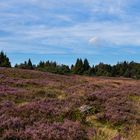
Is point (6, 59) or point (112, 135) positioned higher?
point (6, 59)

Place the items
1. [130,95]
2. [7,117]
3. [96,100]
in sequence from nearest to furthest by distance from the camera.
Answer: [7,117], [96,100], [130,95]

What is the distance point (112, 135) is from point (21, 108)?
5062mm

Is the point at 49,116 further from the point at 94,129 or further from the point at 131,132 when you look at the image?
the point at 131,132

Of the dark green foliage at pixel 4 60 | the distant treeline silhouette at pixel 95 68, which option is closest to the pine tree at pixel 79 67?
the distant treeline silhouette at pixel 95 68

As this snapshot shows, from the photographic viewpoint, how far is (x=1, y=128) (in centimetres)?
1334

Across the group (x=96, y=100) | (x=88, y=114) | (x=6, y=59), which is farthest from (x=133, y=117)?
(x=6, y=59)

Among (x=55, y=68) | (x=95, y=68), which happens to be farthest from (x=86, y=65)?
(x=55, y=68)

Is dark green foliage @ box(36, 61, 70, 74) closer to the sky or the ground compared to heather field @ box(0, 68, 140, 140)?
closer to the sky

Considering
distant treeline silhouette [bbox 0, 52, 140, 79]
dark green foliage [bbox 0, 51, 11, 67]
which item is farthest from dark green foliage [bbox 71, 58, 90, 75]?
dark green foliage [bbox 0, 51, 11, 67]

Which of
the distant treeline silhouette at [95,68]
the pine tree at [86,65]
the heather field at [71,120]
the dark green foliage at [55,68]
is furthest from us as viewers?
the pine tree at [86,65]

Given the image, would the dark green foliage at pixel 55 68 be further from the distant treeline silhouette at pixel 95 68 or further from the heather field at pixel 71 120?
the heather field at pixel 71 120

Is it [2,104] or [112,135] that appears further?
[2,104]

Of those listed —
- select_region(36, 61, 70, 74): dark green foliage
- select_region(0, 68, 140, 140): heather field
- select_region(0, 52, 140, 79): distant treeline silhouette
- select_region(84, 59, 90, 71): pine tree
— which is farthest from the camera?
select_region(84, 59, 90, 71): pine tree

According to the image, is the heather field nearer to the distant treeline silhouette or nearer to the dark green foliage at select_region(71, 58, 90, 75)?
the distant treeline silhouette
